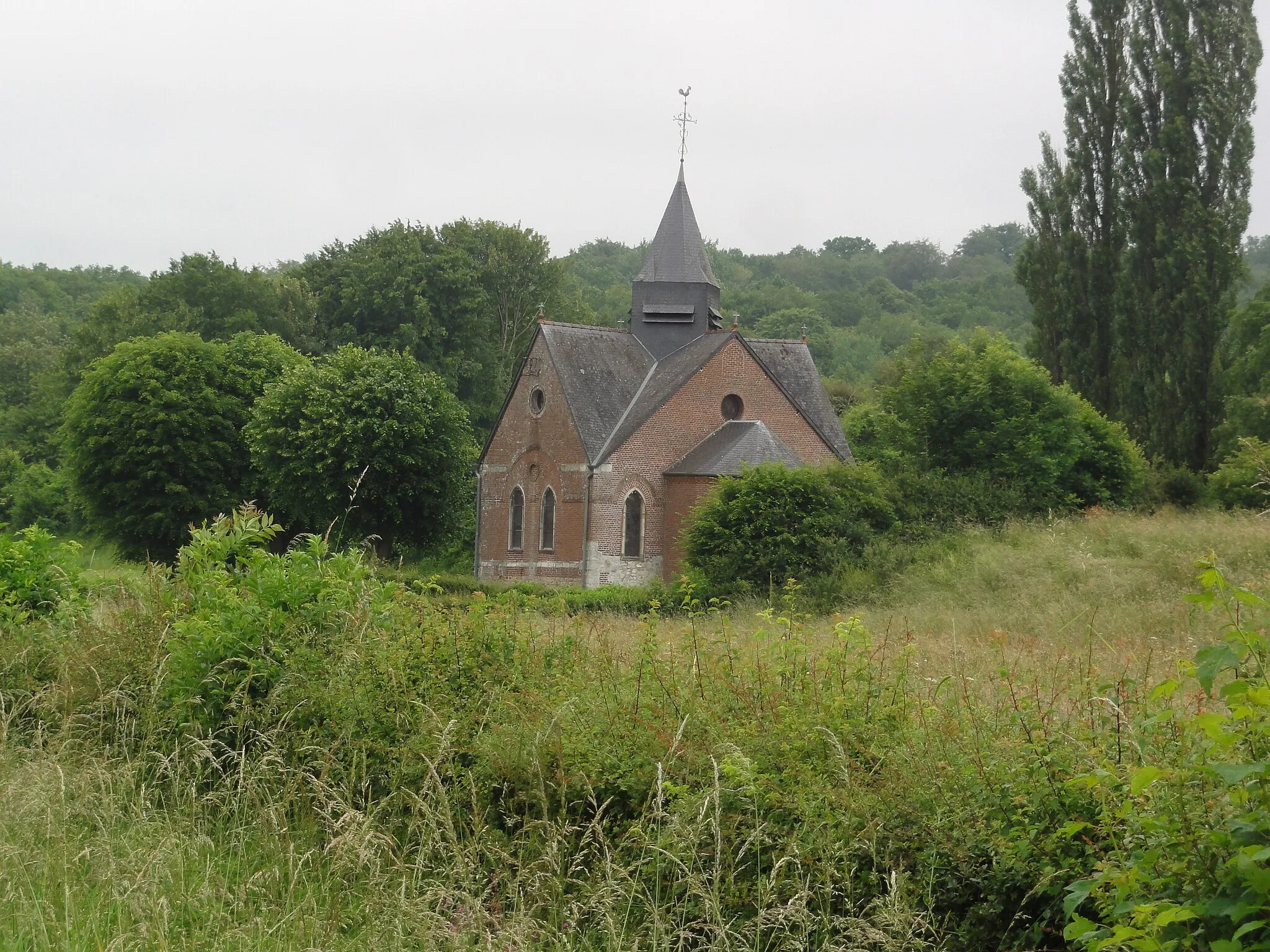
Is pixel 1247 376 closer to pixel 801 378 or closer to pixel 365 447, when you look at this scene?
pixel 801 378

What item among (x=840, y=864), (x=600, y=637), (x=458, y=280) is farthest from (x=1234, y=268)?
(x=458, y=280)

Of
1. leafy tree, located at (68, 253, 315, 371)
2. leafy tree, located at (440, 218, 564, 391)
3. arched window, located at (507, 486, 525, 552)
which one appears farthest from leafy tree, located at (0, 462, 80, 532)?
arched window, located at (507, 486, 525, 552)

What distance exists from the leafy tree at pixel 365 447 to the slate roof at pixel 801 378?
1070 centimetres

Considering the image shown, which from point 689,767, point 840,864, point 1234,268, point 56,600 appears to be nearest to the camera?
point 840,864

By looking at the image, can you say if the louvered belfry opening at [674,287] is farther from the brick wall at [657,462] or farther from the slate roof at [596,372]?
the brick wall at [657,462]

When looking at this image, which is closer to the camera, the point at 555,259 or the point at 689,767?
the point at 689,767

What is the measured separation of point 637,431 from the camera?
110 ft

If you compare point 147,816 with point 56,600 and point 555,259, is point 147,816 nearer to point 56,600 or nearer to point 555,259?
point 56,600

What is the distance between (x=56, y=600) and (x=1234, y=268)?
28710mm

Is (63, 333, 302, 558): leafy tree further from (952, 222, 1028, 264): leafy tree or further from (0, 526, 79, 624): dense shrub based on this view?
(952, 222, 1028, 264): leafy tree

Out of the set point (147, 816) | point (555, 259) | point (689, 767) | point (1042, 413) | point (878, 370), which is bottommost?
point (147, 816)

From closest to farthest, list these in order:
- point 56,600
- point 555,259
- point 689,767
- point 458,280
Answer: point 689,767 < point 56,600 < point 458,280 < point 555,259

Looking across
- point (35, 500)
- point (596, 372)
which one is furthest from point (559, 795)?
point (35, 500)

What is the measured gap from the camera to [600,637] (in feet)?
24.7
